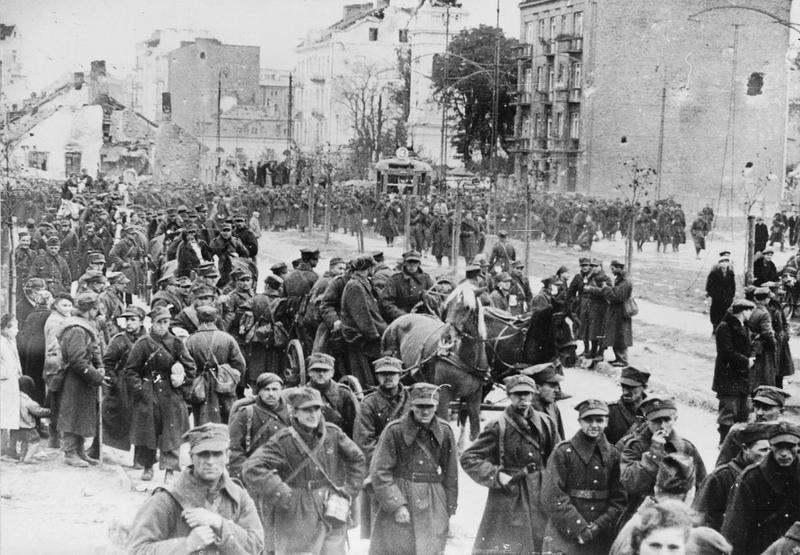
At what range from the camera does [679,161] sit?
52.7 meters

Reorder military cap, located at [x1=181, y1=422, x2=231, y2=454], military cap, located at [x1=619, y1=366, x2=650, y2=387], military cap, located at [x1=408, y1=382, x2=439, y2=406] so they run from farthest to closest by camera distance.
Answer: military cap, located at [x1=619, y1=366, x2=650, y2=387]
military cap, located at [x1=408, y1=382, x2=439, y2=406]
military cap, located at [x1=181, y1=422, x2=231, y2=454]

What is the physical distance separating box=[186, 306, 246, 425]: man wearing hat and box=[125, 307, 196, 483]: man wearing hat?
198 mm

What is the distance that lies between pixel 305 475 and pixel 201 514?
222 cm

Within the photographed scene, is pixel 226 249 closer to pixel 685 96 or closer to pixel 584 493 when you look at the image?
pixel 584 493

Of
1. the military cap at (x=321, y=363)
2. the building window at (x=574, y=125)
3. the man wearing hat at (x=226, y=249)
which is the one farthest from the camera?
the building window at (x=574, y=125)

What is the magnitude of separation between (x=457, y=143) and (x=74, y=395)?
175 feet

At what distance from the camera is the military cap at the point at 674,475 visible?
692 cm

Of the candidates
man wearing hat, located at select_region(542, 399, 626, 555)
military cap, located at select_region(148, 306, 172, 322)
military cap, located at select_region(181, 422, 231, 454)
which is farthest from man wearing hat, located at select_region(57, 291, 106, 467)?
military cap, located at select_region(181, 422, 231, 454)

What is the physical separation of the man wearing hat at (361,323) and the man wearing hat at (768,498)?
6307 millimetres

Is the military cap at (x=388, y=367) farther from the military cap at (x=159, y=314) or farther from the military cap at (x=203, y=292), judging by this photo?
the military cap at (x=203, y=292)

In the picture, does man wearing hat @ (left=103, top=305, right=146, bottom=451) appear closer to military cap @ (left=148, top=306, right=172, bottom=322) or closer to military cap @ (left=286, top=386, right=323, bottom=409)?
military cap @ (left=148, top=306, right=172, bottom=322)

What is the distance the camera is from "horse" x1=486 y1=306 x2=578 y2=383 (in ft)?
43.2

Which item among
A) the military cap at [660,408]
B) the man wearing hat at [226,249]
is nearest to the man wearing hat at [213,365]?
the military cap at [660,408]

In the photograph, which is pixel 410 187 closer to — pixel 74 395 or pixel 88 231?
pixel 88 231
